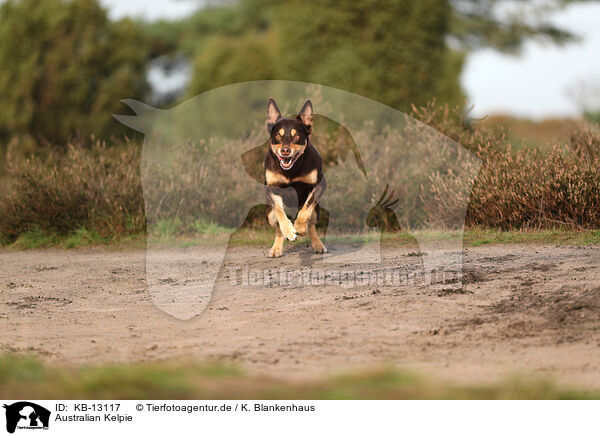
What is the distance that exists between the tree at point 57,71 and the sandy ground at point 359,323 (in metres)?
16.3

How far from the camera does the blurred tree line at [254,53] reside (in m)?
17.4

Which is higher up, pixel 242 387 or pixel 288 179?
pixel 288 179

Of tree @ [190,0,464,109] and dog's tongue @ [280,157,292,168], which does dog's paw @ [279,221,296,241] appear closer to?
dog's tongue @ [280,157,292,168]

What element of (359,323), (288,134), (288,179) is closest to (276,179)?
(288,179)

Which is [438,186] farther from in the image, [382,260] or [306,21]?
[306,21]

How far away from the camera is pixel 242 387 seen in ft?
12.8

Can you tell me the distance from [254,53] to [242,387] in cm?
1962

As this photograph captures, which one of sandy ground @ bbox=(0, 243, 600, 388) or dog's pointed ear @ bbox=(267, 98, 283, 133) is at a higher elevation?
dog's pointed ear @ bbox=(267, 98, 283, 133)

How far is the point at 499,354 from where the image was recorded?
4754 millimetres

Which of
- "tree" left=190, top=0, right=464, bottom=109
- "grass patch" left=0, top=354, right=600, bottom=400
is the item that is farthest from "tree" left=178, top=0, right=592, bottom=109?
"grass patch" left=0, top=354, right=600, bottom=400

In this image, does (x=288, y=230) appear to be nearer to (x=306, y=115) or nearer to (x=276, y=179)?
(x=276, y=179)

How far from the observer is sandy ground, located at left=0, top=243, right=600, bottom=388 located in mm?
4672
